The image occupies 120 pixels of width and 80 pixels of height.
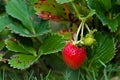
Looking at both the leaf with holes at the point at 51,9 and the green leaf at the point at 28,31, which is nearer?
the green leaf at the point at 28,31

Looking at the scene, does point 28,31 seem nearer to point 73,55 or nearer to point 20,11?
point 20,11

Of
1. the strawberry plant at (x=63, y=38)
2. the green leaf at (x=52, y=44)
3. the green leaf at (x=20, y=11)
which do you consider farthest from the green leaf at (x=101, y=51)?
the green leaf at (x=20, y=11)

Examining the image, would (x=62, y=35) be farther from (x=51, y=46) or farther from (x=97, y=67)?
(x=97, y=67)

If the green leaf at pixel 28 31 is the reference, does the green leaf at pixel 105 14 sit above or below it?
above

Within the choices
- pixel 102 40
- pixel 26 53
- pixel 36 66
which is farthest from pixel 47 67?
pixel 102 40

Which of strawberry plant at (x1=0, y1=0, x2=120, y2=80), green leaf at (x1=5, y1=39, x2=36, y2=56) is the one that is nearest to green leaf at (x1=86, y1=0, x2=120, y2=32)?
strawberry plant at (x1=0, y1=0, x2=120, y2=80)

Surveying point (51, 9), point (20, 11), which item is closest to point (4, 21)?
point (20, 11)

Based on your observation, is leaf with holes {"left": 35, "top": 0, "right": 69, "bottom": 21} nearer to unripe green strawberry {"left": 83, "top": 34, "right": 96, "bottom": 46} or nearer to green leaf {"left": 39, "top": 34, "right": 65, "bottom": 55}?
green leaf {"left": 39, "top": 34, "right": 65, "bottom": 55}

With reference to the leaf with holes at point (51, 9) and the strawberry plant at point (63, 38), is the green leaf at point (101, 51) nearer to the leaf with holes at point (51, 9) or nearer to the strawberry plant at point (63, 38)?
the strawberry plant at point (63, 38)
